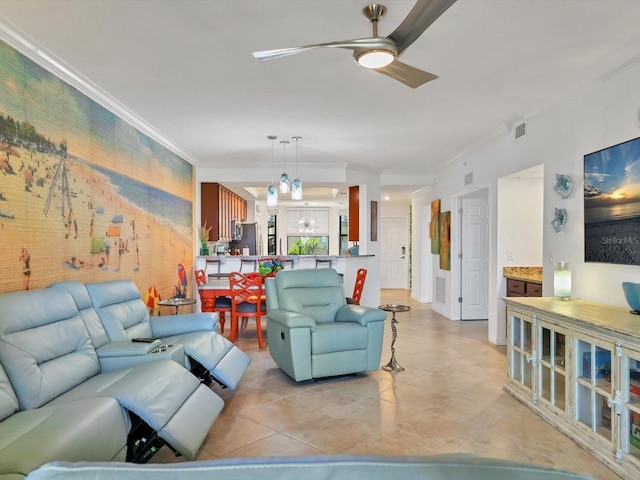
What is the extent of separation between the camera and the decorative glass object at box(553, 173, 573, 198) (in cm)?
366

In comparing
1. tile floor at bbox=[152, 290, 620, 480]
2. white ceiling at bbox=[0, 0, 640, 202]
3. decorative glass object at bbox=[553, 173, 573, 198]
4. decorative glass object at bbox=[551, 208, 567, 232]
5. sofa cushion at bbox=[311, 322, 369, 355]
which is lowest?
tile floor at bbox=[152, 290, 620, 480]

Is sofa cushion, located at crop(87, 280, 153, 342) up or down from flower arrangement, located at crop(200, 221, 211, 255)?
down

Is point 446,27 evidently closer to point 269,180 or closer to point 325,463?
point 325,463

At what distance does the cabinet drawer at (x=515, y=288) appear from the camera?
475cm

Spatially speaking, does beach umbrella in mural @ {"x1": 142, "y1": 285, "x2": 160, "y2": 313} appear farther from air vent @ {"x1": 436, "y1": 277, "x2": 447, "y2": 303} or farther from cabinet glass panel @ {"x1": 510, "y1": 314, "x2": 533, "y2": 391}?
air vent @ {"x1": 436, "y1": 277, "x2": 447, "y2": 303}

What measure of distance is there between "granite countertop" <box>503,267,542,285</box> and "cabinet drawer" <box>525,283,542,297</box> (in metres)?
0.14

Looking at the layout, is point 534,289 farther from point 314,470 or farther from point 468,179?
point 314,470

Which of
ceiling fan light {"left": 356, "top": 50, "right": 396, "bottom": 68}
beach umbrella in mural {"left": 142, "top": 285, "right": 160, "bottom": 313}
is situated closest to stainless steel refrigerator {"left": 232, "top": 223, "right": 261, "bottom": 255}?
beach umbrella in mural {"left": 142, "top": 285, "right": 160, "bottom": 313}

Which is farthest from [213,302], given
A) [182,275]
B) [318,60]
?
[318,60]

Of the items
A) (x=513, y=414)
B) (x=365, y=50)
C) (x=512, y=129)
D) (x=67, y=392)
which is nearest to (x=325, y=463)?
(x=365, y=50)

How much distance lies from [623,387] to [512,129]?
3309 mm

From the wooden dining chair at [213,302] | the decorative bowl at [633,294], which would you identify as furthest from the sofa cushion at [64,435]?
the wooden dining chair at [213,302]

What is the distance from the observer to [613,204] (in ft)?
10.2

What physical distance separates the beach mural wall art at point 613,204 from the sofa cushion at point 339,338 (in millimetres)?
2016
